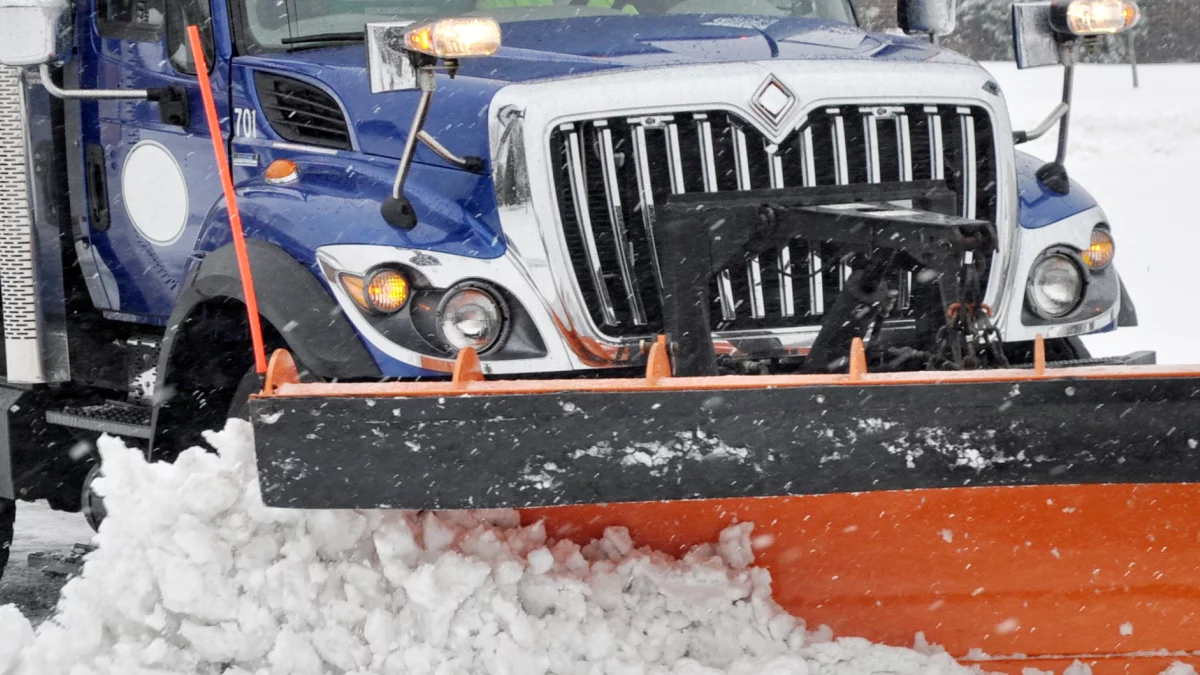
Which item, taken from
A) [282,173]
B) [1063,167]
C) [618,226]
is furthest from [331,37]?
[1063,167]

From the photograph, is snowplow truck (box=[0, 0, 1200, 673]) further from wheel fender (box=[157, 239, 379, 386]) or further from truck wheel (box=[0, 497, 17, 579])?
truck wheel (box=[0, 497, 17, 579])

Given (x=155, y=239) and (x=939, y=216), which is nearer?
(x=939, y=216)

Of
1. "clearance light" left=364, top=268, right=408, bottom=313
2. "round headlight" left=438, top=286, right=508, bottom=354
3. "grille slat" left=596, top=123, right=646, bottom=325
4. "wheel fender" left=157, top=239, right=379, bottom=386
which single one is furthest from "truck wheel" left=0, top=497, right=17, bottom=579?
"grille slat" left=596, top=123, right=646, bottom=325

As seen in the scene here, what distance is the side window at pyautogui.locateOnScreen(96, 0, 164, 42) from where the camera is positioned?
4758mm

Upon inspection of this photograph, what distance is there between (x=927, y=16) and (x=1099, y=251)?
151 cm

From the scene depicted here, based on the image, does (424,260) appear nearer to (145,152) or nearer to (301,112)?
(301,112)

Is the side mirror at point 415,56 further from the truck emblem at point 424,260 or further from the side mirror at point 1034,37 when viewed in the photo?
the side mirror at point 1034,37

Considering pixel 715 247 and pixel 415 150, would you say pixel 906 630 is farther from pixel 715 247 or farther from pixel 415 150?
pixel 415 150

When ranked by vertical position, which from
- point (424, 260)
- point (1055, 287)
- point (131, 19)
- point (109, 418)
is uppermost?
point (131, 19)

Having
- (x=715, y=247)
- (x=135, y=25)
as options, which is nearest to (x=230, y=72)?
(x=135, y=25)

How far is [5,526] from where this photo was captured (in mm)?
5426

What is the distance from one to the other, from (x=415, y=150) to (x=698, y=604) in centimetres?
130

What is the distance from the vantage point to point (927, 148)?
3.97m

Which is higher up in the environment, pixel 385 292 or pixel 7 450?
pixel 385 292
